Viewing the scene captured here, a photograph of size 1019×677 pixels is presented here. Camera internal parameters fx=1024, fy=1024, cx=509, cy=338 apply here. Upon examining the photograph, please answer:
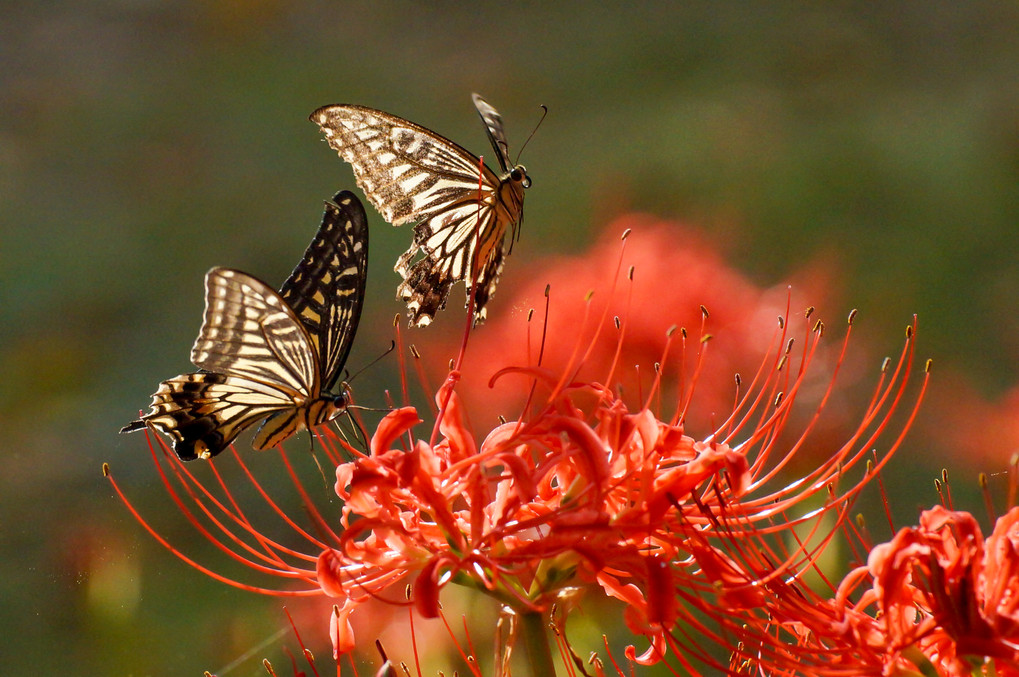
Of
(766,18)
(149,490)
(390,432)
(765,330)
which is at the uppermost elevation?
(766,18)

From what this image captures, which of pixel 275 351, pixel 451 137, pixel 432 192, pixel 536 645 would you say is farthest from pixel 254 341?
pixel 451 137

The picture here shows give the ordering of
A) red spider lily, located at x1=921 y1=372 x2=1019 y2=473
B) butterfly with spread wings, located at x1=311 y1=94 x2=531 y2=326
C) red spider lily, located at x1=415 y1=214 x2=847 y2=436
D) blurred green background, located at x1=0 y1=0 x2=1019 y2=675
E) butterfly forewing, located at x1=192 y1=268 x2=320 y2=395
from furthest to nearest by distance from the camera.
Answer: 1. blurred green background, located at x1=0 y1=0 x2=1019 y2=675
2. red spider lily, located at x1=921 y1=372 x2=1019 y2=473
3. red spider lily, located at x1=415 y1=214 x2=847 y2=436
4. butterfly with spread wings, located at x1=311 y1=94 x2=531 y2=326
5. butterfly forewing, located at x1=192 y1=268 x2=320 y2=395

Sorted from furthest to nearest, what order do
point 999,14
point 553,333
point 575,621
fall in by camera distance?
point 999,14 → point 553,333 → point 575,621

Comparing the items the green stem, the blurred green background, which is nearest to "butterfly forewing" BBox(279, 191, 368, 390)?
the green stem

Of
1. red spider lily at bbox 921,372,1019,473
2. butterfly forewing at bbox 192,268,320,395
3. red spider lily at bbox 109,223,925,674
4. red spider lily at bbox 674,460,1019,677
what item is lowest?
red spider lily at bbox 921,372,1019,473

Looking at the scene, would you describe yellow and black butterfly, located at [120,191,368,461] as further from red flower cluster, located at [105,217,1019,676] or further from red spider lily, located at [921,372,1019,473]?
red spider lily, located at [921,372,1019,473]

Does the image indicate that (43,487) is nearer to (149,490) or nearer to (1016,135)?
(149,490)

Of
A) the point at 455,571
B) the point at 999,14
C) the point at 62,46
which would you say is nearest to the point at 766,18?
the point at 999,14
